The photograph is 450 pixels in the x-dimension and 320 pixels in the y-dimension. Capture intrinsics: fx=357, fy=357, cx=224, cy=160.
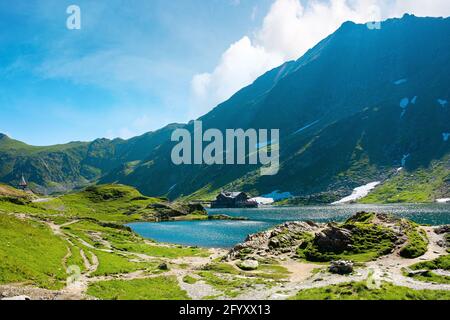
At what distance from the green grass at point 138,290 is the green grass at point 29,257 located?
4.73 metres

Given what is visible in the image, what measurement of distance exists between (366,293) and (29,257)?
137 ft

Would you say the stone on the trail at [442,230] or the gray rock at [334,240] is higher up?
the stone on the trail at [442,230]

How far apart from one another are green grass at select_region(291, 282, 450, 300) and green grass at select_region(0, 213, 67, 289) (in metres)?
28.2

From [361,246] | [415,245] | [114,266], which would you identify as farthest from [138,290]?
[415,245]

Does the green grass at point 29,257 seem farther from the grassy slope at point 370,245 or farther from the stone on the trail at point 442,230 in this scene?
the stone on the trail at point 442,230

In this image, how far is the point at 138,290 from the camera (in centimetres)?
4238

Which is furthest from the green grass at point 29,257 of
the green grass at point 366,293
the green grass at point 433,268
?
the green grass at point 433,268

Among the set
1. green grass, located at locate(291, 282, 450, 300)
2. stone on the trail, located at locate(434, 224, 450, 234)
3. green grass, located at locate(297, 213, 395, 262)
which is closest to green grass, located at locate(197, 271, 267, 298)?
green grass, located at locate(291, 282, 450, 300)

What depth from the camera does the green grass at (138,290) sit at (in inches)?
1543

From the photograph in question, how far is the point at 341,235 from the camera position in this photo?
7356cm

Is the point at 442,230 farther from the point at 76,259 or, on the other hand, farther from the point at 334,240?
the point at 76,259

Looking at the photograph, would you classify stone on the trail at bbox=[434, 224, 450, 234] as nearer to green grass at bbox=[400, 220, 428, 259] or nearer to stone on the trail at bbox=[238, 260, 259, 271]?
green grass at bbox=[400, 220, 428, 259]

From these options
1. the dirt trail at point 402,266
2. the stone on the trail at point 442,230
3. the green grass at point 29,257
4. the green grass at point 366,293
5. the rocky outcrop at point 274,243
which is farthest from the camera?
the stone on the trail at point 442,230

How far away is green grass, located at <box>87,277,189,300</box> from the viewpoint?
3919 centimetres
